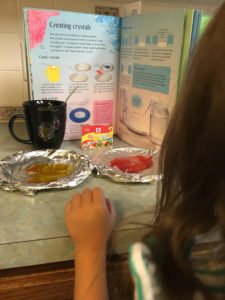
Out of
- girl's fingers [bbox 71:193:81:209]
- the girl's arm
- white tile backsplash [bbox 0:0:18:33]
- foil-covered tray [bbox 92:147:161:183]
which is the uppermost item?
white tile backsplash [bbox 0:0:18:33]

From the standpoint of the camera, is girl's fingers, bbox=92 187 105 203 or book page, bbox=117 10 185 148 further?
book page, bbox=117 10 185 148

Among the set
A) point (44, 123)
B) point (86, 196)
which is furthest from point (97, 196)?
point (44, 123)

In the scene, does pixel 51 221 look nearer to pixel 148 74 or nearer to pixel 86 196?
pixel 86 196

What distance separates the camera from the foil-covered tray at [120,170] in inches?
24.2

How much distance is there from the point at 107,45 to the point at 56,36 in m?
0.13

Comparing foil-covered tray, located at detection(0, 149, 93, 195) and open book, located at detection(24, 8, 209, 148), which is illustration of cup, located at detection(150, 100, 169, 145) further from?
foil-covered tray, located at detection(0, 149, 93, 195)

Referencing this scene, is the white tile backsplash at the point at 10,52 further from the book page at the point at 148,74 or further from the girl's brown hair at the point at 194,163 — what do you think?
the girl's brown hair at the point at 194,163

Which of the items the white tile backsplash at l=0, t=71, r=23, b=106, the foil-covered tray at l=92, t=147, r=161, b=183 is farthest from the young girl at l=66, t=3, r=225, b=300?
the white tile backsplash at l=0, t=71, r=23, b=106

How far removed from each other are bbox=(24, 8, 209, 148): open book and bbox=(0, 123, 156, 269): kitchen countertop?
0.22 m

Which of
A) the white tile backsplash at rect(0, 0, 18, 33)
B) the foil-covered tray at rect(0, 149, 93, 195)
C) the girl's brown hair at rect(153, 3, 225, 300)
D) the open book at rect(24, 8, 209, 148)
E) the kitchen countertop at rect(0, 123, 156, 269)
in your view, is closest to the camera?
the girl's brown hair at rect(153, 3, 225, 300)

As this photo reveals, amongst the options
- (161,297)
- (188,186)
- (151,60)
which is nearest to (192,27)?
(151,60)

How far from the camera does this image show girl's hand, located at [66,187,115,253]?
46 centimetres

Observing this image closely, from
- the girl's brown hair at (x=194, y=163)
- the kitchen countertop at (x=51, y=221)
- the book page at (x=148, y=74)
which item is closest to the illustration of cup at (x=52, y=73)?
the book page at (x=148, y=74)

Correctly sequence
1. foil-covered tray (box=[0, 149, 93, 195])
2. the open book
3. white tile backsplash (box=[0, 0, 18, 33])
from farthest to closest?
white tile backsplash (box=[0, 0, 18, 33]) < the open book < foil-covered tray (box=[0, 149, 93, 195])
